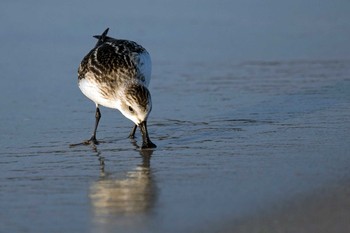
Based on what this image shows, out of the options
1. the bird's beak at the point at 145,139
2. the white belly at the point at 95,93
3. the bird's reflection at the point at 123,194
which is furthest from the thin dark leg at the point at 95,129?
the bird's reflection at the point at 123,194

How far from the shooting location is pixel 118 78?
9.07m

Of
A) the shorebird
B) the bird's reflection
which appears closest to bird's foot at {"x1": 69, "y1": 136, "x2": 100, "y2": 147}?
the shorebird

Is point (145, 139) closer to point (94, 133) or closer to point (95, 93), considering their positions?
point (94, 133)

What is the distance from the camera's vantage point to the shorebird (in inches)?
337

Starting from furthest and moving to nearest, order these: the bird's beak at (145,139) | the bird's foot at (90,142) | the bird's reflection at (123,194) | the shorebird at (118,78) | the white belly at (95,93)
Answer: the white belly at (95,93)
the shorebird at (118,78)
the bird's foot at (90,142)
the bird's beak at (145,139)
the bird's reflection at (123,194)

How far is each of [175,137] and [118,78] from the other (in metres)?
1.00

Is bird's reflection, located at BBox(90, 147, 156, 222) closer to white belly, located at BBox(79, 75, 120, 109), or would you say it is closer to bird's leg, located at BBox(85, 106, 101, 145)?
bird's leg, located at BBox(85, 106, 101, 145)

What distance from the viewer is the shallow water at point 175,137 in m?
5.77

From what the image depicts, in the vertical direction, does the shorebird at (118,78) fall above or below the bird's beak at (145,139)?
above

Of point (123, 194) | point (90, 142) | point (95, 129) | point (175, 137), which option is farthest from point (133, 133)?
point (123, 194)

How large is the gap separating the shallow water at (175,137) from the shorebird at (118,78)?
325mm

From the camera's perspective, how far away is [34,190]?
253 inches

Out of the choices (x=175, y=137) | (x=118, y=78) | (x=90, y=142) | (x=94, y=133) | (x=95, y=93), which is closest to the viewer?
(x=90, y=142)

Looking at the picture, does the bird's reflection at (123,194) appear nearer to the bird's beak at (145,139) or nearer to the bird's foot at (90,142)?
the bird's beak at (145,139)
